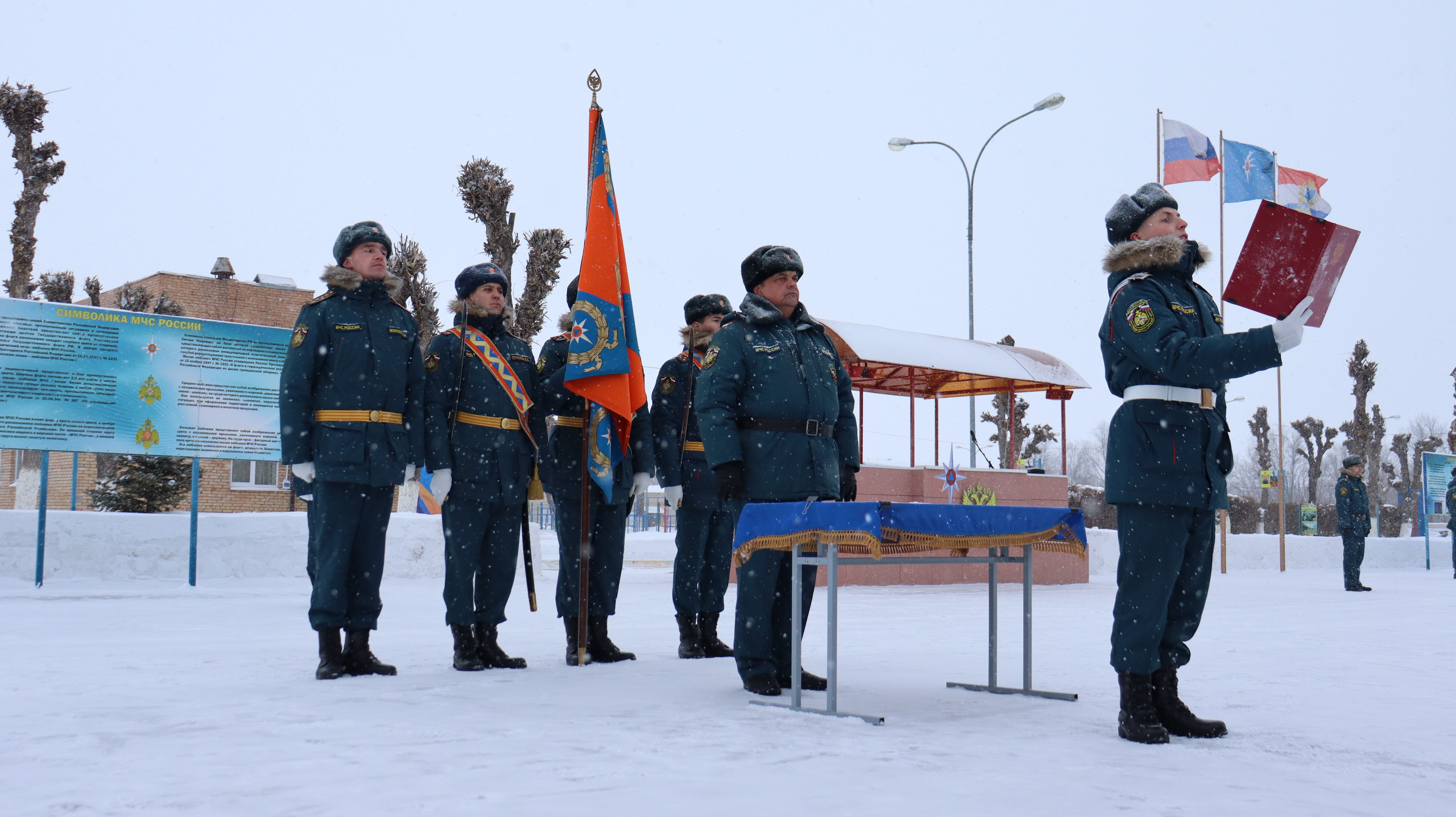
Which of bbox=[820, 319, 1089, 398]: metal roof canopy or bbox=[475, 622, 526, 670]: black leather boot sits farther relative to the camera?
bbox=[820, 319, 1089, 398]: metal roof canopy

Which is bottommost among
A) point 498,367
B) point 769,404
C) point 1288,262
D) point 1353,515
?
point 1353,515

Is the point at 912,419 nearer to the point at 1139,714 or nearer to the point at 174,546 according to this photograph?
the point at 174,546

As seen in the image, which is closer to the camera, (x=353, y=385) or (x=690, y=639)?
(x=353, y=385)

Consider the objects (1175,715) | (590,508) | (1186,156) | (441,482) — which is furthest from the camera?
(1186,156)

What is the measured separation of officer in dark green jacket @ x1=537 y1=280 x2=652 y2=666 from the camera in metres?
5.91

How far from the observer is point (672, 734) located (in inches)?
143

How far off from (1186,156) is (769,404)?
19024 mm

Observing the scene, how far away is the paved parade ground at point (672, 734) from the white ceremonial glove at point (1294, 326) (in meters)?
1.29

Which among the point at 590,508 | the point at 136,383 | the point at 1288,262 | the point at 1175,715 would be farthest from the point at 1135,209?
the point at 136,383

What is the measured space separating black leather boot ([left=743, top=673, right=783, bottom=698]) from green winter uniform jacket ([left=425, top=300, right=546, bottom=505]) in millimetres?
1647

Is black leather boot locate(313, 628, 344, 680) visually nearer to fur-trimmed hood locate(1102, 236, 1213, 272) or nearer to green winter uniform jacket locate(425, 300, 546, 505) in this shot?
green winter uniform jacket locate(425, 300, 546, 505)

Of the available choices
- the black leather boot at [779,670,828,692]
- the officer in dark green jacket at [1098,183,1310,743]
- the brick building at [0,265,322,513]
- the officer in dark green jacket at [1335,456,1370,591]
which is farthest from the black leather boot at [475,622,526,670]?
the brick building at [0,265,322,513]

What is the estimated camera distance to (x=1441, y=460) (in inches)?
1000

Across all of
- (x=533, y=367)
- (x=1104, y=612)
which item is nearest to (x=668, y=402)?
(x=533, y=367)
